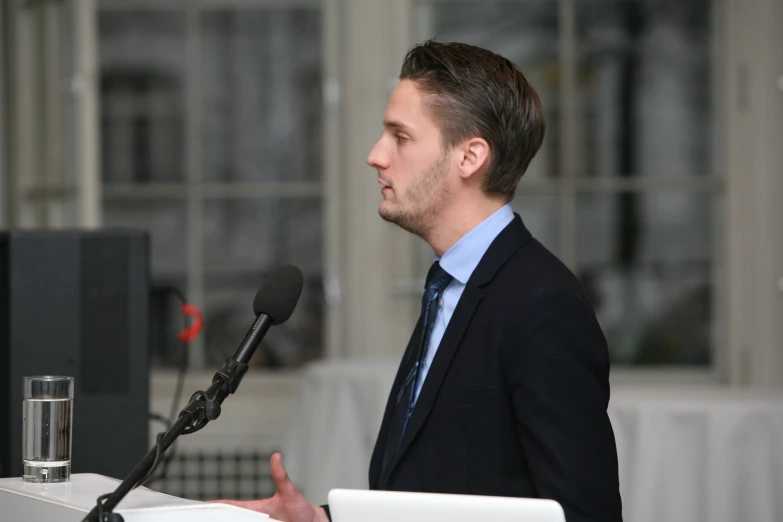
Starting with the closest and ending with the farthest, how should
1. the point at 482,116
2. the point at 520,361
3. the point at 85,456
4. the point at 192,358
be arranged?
the point at 520,361 → the point at 482,116 → the point at 85,456 → the point at 192,358

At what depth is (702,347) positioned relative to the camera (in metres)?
4.14

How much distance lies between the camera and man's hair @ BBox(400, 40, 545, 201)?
1.51 meters

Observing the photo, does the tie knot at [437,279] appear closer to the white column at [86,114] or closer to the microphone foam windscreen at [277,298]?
the microphone foam windscreen at [277,298]

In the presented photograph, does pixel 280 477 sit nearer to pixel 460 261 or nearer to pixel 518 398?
pixel 518 398

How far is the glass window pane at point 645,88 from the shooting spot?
407 cm

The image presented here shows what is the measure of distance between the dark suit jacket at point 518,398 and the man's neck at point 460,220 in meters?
0.04

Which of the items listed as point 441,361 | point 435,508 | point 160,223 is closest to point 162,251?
point 160,223

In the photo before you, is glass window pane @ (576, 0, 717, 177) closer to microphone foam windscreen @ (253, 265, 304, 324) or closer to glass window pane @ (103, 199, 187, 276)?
glass window pane @ (103, 199, 187, 276)

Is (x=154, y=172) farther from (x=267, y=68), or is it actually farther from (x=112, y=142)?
(x=267, y=68)

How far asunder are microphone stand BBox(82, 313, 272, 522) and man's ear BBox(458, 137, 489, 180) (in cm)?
38

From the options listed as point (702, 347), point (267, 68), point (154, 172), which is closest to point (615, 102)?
point (702, 347)

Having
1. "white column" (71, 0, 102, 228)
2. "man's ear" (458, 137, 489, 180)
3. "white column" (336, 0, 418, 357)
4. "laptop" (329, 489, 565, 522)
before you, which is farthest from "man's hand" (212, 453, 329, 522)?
"white column" (336, 0, 418, 357)

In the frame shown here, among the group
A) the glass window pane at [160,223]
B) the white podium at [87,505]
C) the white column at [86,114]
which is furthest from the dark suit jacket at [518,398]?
the glass window pane at [160,223]

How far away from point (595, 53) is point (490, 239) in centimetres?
273
